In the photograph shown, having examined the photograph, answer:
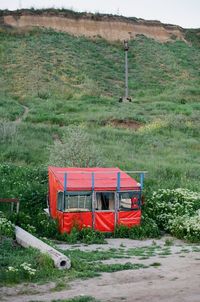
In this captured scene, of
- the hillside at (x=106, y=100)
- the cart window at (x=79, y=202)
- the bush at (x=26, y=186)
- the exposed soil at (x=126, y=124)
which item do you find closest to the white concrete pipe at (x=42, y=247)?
the cart window at (x=79, y=202)

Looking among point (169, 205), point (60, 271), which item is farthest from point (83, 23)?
point (60, 271)

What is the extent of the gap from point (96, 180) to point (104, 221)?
160 centimetres

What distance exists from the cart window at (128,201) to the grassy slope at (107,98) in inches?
180

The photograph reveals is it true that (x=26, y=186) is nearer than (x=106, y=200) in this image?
No

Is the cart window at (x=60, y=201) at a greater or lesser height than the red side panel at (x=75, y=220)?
greater

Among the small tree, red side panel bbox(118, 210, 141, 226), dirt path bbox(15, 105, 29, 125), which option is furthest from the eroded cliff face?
red side panel bbox(118, 210, 141, 226)

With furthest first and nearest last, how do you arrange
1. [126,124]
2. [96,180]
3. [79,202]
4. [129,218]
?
[126,124] → [96,180] → [129,218] → [79,202]

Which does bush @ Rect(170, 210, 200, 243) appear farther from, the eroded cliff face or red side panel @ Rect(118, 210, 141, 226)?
the eroded cliff face

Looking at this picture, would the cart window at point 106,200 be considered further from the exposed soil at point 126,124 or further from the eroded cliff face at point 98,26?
the eroded cliff face at point 98,26

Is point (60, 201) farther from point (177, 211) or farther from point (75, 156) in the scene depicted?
point (75, 156)

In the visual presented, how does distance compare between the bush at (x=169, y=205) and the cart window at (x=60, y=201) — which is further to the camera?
the bush at (x=169, y=205)

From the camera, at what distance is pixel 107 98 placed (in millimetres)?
46094

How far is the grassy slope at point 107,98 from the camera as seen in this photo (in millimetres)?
26047

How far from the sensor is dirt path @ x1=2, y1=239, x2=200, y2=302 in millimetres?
9336
